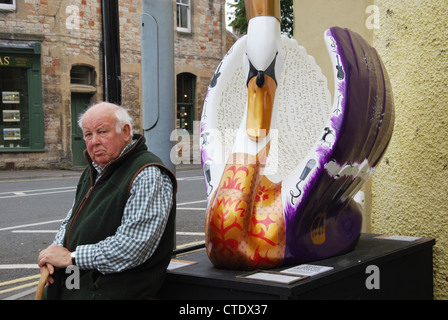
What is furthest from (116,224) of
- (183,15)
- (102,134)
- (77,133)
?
(183,15)

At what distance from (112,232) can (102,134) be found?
45 centimetres

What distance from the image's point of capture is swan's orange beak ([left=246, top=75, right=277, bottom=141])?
2.74 m

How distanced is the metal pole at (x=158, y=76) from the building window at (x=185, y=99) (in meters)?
16.1

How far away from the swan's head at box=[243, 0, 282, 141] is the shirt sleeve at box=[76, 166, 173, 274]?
0.62m

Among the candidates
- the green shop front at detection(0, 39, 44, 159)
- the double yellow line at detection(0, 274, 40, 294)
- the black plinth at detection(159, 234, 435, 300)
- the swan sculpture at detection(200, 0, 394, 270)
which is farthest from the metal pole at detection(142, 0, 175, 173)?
the green shop front at detection(0, 39, 44, 159)

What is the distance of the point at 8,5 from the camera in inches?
611

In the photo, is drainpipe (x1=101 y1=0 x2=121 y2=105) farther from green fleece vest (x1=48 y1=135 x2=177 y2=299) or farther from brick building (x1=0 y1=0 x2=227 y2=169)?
brick building (x1=0 y1=0 x2=227 y2=169)

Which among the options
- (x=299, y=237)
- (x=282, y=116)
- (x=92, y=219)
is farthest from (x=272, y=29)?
(x=92, y=219)

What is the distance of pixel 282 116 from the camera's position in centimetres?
337

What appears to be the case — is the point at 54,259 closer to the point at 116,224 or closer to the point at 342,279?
the point at 116,224

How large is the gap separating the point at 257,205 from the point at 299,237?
0.25m
